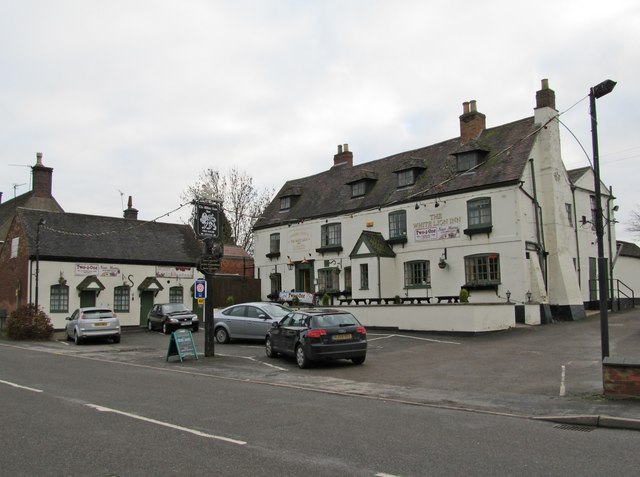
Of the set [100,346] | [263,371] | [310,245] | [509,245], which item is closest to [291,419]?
[263,371]

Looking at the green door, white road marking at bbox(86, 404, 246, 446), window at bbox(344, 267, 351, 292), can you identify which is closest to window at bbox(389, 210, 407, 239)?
window at bbox(344, 267, 351, 292)

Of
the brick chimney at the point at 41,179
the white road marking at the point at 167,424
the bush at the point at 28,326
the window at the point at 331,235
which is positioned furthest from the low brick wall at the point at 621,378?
the brick chimney at the point at 41,179

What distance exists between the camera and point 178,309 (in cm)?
2897

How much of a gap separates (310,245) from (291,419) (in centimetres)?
2632

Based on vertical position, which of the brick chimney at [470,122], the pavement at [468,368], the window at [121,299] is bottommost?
the pavement at [468,368]

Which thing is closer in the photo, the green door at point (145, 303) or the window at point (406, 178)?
the window at point (406, 178)

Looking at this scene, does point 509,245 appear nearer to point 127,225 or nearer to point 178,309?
point 178,309

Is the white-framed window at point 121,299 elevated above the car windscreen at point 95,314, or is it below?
above

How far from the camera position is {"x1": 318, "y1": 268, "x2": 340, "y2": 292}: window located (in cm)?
3269

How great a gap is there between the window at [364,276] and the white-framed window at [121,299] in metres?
14.5

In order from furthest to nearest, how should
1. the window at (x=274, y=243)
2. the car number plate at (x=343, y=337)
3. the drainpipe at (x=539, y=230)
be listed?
the window at (x=274, y=243)
the drainpipe at (x=539, y=230)
the car number plate at (x=343, y=337)

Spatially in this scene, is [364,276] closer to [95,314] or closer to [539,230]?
[539,230]

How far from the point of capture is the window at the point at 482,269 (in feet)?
84.5

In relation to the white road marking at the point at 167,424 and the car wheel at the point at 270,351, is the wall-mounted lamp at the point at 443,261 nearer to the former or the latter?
the car wheel at the point at 270,351
